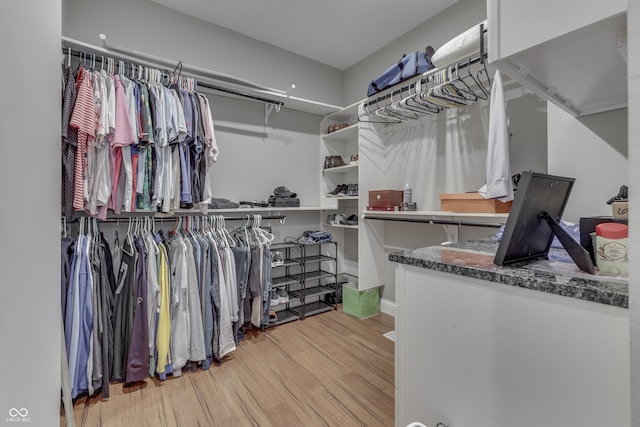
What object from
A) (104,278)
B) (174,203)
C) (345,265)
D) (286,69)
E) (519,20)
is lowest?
(345,265)

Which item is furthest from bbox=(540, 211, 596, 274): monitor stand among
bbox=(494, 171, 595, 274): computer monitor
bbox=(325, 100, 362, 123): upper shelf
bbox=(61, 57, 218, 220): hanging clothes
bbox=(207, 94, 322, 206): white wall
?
bbox=(207, 94, 322, 206): white wall

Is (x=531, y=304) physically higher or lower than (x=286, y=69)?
lower

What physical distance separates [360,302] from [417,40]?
2653mm

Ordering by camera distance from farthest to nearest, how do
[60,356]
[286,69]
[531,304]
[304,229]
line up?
[304,229] → [286,69] → [60,356] → [531,304]

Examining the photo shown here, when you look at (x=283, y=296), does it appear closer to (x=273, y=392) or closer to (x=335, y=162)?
(x=273, y=392)

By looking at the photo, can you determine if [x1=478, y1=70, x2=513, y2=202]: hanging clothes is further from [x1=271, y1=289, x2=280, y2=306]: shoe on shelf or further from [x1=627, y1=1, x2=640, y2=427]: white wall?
[x1=271, y1=289, x2=280, y2=306]: shoe on shelf

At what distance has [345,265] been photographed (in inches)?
137

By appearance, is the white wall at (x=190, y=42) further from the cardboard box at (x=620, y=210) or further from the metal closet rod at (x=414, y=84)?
the cardboard box at (x=620, y=210)

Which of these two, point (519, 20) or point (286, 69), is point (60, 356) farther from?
point (286, 69)

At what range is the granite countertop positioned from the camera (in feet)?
1.86

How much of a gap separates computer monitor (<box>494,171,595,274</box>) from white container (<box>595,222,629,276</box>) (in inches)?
1.0

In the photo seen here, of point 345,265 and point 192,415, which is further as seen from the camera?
point 345,265

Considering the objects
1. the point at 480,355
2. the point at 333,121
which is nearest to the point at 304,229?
the point at 333,121

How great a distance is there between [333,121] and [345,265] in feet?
5.92
